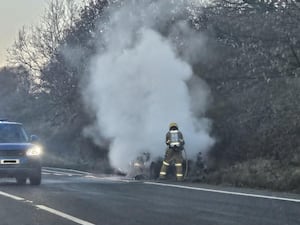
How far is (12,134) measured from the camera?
55.7ft

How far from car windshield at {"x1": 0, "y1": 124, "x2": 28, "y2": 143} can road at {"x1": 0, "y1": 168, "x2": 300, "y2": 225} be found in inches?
107

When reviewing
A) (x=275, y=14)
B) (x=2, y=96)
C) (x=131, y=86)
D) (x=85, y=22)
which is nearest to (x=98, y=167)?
(x=131, y=86)

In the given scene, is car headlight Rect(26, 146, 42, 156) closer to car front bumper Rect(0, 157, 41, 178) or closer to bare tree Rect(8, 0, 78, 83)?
car front bumper Rect(0, 157, 41, 178)

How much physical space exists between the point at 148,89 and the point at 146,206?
28.9 feet

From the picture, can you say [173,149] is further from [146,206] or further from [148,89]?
[146,206]

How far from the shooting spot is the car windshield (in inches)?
655

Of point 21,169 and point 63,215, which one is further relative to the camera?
point 21,169

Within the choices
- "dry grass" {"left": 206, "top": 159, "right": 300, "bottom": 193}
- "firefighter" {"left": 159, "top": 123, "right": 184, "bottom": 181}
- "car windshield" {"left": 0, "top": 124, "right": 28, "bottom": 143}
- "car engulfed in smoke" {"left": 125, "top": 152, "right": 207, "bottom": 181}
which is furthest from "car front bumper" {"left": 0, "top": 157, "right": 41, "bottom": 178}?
"dry grass" {"left": 206, "top": 159, "right": 300, "bottom": 193}

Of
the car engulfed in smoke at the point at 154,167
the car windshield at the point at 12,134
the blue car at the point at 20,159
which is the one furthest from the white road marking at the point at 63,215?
the car engulfed in smoke at the point at 154,167

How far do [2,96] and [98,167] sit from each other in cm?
5667

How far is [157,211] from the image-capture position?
31.7 feet

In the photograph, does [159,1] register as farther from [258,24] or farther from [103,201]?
[103,201]

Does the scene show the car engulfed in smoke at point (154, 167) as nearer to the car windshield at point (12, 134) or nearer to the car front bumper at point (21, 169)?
the car front bumper at point (21, 169)

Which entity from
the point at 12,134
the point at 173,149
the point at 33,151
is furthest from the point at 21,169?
the point at 173,149
